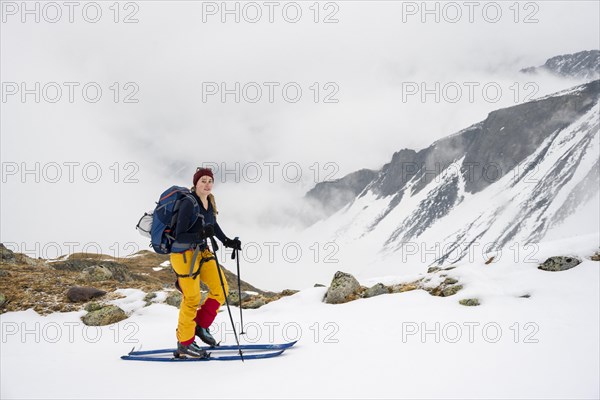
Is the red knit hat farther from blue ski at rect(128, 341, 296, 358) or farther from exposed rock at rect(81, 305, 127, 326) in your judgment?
exposed rock at rect(81, 305, 127, 326)

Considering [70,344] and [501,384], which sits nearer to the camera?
[501,384]

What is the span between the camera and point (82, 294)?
39.8ft

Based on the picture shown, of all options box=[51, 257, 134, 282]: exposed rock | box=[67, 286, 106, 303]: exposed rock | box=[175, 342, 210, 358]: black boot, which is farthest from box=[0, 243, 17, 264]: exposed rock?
box=[175, 342, 210, 358]: black boot

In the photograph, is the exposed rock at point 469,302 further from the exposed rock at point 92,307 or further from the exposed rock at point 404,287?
the exposed rock at point 92,307

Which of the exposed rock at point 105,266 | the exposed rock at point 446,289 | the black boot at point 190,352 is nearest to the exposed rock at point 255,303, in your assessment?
the exposed rock at point 446,289

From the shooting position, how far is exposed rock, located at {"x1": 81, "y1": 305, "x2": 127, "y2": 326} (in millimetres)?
9846

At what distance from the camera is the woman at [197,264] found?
5.71m

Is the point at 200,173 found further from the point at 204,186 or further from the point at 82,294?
the point at 82,294

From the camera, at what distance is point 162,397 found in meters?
4.27

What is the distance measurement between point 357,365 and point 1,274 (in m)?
16.6

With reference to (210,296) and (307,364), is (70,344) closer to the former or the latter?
(210,296)

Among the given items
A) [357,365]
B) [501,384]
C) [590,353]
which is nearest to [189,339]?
[357,365]

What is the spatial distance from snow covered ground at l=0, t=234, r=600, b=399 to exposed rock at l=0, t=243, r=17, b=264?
14.6 metres

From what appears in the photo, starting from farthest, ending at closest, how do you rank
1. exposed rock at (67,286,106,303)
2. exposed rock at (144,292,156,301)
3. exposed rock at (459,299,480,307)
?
exposed rock at (144,292,156,301)
exposed rock at (67,286,106,303)
exposed rock at (459,299,480,307)
